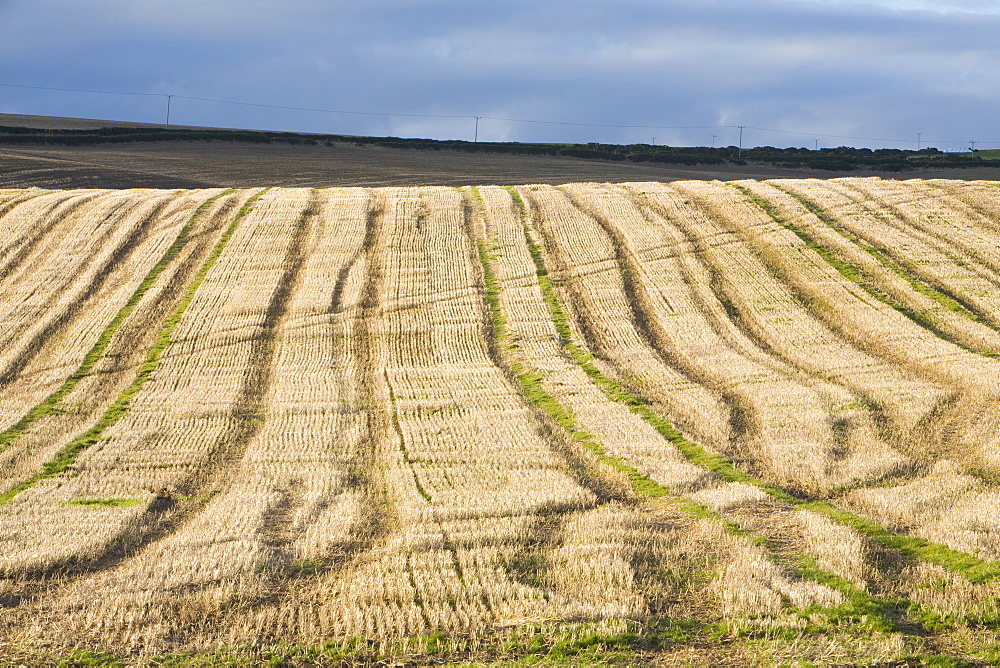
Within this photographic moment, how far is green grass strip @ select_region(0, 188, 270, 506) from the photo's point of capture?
52.3 feet

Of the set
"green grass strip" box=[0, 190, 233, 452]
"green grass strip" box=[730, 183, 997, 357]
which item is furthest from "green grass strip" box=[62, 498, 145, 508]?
"green grass strip" box=[730, 183, 997, 357]

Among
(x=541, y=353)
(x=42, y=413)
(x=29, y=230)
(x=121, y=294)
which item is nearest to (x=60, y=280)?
(x=121, y=294)

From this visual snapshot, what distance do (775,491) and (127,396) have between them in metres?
14.1

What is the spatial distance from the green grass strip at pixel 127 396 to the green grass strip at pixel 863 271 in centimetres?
1978

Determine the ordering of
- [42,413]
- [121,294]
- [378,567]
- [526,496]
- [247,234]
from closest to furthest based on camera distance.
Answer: [378,567]
[526,496]
[42,413]
[121,294]
[247,234]

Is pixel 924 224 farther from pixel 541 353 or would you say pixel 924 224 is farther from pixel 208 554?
pixel 208 554

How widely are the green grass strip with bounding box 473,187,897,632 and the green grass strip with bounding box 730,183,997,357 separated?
945 cm

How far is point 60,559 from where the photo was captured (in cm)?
1167

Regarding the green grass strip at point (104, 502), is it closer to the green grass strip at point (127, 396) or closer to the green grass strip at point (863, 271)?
the green grass strip at point (127, 396)

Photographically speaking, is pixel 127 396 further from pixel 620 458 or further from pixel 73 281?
pixel 620 458

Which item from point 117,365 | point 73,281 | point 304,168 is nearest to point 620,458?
point 117,365

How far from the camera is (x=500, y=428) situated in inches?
736

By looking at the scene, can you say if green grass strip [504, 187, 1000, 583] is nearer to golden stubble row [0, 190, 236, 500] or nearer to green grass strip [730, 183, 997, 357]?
green grass strip [730, 183, 997, 357]

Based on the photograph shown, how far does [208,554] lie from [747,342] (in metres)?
17.3
